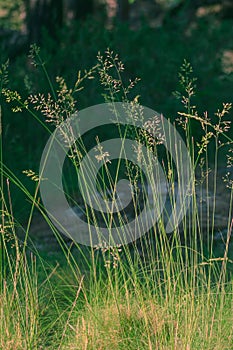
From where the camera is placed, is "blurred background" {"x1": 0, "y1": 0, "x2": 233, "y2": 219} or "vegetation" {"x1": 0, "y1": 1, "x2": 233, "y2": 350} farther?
"blurred background" {"x1": 0, "y1": 0, "x2": 233, "y2": 219}

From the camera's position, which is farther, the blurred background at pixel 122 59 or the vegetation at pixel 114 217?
the blurred background at pixel 122 59

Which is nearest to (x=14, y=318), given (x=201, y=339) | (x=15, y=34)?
(x=201, y=339)

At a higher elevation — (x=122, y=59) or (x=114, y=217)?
(x=122, y=59)

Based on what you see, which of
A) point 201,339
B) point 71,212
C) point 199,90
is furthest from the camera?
point 199,90

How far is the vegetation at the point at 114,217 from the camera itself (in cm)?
322

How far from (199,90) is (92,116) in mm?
1311

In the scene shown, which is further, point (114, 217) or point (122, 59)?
point (122, 59)

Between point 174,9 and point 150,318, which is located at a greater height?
point 174,9

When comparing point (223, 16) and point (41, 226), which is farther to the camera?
point (223, 16)

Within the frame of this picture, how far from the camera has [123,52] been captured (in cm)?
732

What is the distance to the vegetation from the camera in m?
3.22

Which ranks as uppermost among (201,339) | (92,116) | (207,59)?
(207,59)

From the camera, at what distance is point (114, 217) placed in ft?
18.4

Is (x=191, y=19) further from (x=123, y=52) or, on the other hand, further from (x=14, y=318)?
(x=14, y=318)
